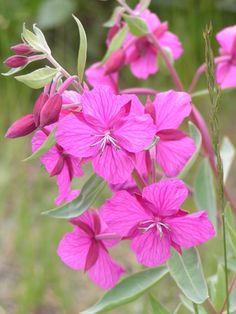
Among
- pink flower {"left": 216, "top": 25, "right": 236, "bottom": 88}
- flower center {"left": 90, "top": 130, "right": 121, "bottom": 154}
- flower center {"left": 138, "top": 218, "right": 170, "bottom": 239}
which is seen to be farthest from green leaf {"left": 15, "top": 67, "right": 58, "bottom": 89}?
pink flower {"left": 216, "top": 25, "right": 236, "bottom": 88}

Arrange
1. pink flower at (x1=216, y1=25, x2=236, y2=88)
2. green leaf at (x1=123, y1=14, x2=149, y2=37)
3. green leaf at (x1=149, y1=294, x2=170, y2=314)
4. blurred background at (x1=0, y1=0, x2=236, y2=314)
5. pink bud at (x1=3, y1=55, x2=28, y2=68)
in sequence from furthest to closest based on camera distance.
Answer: blurred background at (x1=0, y1=0, x2=236, y2=314), pink flower at (x1=216, y1=25, x2=236, y2=88), green leaf at (x1=123, y1=14, x2=149, y2=37), green leaf at (x1=149, y1=294, x2=170, y2=314), pink bud at (x1=3, y1=55, x2=28, y2=68)

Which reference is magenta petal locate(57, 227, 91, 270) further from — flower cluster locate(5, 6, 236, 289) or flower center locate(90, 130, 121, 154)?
flower center locate(90, 130, 121, 154)

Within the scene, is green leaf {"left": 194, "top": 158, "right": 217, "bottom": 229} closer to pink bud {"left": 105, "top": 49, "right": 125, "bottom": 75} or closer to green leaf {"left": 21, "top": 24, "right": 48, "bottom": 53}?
pink bud {"left": 105, "top": 49, "right": 125, "bottom": 75}

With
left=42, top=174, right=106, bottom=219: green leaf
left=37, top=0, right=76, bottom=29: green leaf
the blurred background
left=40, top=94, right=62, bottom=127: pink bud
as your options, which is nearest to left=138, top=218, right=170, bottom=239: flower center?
left=42, top=174, right=106, bottom=219: green leaf

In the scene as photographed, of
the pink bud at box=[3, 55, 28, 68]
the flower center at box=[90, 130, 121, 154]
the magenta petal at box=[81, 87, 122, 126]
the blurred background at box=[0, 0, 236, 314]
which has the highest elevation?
the pink bud at box=[3, 55, 28, 68]

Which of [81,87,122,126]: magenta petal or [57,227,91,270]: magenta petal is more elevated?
[81,87,122,126]: magenta petal

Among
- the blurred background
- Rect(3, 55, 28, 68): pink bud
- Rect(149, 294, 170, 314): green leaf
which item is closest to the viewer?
Rect(3, 55, 28, 68): pink bud

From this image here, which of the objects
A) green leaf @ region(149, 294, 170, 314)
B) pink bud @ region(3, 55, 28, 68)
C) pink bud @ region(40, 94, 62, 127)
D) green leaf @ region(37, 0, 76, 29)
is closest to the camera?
pink bud @ region(40, 94, 62, 127)

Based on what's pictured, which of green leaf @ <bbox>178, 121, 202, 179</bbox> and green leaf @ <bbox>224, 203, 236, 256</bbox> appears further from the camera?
green leaf @ <bbox>178, 121, 202, 179</bbox>

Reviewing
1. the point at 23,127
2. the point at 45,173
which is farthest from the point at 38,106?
the point at 45,173
